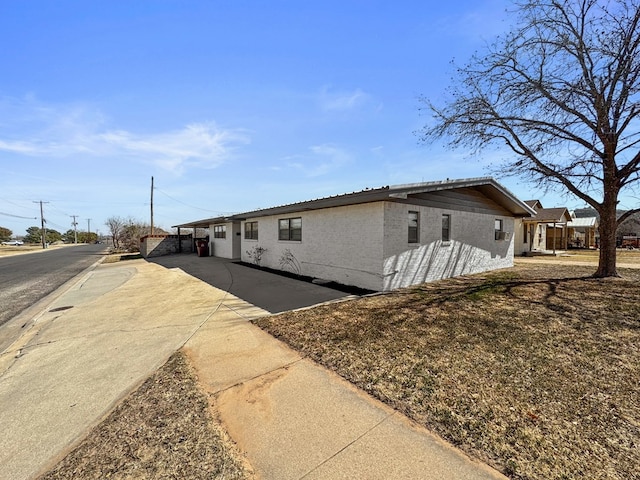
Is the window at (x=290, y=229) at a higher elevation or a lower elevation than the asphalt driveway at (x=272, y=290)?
higher

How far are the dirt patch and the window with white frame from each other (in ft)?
22.5

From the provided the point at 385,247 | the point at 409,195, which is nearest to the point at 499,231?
the point at 409,195

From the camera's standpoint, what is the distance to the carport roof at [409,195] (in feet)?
22.3

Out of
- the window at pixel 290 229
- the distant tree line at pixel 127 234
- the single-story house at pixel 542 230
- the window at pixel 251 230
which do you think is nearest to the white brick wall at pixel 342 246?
the window at pixel 290 229

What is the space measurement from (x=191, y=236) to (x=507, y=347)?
25.6 meters

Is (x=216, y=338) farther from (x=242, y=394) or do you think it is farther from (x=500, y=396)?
(x=500, y=396)

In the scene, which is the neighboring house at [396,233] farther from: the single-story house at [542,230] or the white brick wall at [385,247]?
the single-story house at [542,230]

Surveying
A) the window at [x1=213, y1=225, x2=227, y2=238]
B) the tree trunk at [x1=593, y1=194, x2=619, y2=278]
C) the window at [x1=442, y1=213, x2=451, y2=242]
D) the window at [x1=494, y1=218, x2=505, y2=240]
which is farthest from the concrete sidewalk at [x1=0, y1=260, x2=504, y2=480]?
the window at [x1=213, y1=225, x2=227, y2=238]

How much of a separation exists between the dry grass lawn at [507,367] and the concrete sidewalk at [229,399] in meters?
0.30

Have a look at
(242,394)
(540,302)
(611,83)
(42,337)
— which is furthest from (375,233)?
(611,83)

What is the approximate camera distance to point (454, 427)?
2.40 metres

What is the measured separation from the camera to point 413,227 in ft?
27.6

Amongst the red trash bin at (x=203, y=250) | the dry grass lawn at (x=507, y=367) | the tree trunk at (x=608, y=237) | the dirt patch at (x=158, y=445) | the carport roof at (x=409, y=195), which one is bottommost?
the dirt patch at (x=158, y=445)

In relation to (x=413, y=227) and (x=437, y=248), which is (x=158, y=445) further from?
(x=437, y=248)
